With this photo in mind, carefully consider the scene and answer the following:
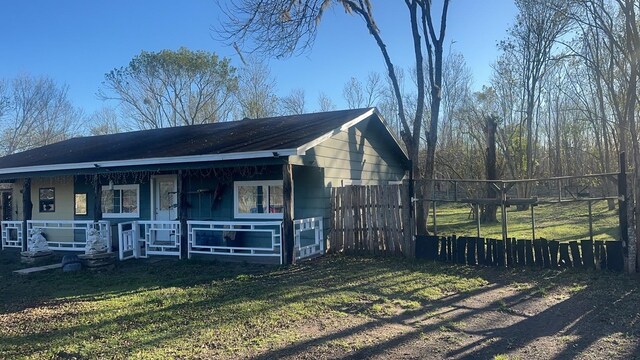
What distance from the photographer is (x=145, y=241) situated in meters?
11.5

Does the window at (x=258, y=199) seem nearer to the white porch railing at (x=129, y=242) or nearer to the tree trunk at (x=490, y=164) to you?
the white porch railing at (x=129, y=242)

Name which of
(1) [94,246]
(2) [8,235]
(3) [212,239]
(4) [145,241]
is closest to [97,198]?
(4) [145,241]

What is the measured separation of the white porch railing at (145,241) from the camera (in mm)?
11289

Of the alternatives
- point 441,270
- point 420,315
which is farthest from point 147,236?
point 420,315

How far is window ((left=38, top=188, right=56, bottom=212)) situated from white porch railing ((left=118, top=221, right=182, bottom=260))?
15.3 feet

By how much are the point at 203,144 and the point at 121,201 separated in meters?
3.90

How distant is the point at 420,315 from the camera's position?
6.02m

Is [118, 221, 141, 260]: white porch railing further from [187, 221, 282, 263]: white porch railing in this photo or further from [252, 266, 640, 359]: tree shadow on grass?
[252, 266, 640, 359]: tree shadow on grass

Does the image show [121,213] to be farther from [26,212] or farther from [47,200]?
[47,200]

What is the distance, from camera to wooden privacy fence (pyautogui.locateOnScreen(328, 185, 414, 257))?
10.4 metres

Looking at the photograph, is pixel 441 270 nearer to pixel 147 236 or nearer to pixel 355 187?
pixel 355 187

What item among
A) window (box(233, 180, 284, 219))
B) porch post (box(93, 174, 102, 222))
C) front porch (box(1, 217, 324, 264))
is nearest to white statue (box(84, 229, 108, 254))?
front porch (box(1, 217, 324, 264))

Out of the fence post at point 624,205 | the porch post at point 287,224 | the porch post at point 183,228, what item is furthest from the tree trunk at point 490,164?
the porch post at point 183,228

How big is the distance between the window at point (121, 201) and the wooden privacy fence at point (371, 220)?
6097mm
